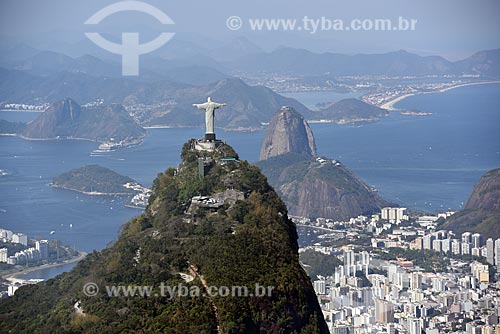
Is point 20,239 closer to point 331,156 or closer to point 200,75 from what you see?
point 331,156

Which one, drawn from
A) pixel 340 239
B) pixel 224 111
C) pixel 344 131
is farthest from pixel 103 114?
pixel 340 239

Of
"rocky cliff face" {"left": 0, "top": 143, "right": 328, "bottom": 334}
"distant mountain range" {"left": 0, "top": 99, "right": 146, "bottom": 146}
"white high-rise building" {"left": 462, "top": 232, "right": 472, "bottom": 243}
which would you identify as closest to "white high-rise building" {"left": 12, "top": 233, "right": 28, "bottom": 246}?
"white high-rise building" {"left": 462, "top": 232, "right": 472, "bottom": 243}

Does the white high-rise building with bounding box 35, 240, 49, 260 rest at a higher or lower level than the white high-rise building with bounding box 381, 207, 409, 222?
lower

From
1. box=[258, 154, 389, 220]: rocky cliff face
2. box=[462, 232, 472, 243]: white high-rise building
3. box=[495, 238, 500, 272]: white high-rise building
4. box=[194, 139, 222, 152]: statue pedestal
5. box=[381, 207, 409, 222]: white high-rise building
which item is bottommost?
box=[495, 238, 500, 272]: white high-rise building

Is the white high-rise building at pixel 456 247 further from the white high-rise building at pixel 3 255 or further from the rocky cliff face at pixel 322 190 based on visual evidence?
the white high-rise building at pixel 3 255

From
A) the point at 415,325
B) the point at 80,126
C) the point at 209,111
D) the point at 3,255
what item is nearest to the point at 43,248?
the point at 3,255

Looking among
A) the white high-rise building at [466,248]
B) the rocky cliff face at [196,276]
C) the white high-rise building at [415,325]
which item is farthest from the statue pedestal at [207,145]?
the white high-rise building at [466,248]

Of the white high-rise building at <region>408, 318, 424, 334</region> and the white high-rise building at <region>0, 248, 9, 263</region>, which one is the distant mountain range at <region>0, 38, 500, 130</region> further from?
the white high-rise building at <region>408, 318, 424, 334</region>
